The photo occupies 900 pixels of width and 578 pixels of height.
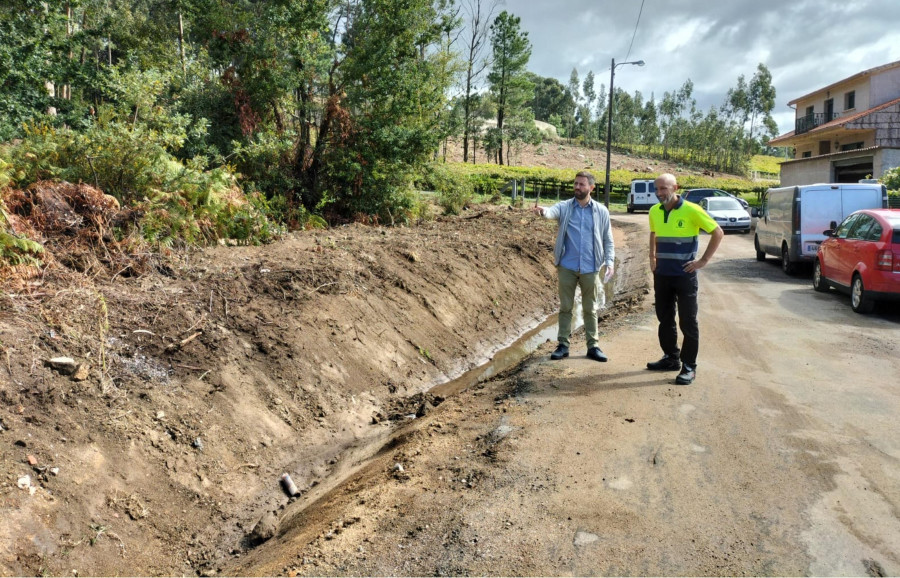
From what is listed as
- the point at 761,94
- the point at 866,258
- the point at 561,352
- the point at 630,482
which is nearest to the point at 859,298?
the point at 866,258

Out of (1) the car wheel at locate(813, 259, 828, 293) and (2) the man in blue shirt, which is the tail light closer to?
(1) the car wheel at locate(813, 259, 828, 293)

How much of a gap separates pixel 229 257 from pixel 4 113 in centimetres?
882

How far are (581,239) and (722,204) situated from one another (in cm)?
2231

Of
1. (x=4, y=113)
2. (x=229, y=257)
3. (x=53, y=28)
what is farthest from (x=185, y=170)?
(x=53, y=28)

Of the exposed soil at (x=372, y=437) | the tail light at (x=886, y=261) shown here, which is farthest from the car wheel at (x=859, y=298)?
the exposed soil at (x=372, y=437)

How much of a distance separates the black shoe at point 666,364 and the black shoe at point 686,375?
32 cm

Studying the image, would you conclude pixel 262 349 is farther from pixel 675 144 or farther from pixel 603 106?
pixel 603 106

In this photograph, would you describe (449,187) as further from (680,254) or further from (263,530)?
(263,530)

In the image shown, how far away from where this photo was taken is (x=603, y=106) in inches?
4365

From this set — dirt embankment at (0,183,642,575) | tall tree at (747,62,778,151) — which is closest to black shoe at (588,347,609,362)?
dirt embankment at (0,183,642,575)

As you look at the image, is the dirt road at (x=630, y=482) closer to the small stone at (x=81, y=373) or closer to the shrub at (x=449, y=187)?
the small stone at (x=81, y=373)

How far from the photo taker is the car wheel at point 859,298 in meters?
10.7

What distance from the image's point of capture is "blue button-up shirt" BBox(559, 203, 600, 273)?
7422 millimetres

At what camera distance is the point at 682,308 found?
6941 millimetres
